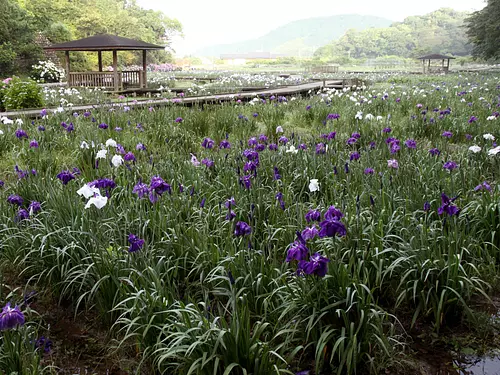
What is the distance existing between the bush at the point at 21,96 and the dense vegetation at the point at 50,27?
15.5 metres

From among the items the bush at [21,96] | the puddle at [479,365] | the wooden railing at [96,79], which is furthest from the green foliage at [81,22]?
the puddle at [479,365]

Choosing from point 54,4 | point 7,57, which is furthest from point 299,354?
point 54,4

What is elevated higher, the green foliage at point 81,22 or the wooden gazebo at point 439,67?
the green foliage at point 81,22

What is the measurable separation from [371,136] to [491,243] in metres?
3.09

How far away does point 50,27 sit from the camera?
28391 mm

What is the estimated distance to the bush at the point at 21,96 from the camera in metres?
10.5

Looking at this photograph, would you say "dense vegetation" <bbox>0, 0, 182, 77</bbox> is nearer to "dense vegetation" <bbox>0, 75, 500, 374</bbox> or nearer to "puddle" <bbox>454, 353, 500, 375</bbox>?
"dense vegetation" <bbox>0, 75, 500, 374</bbox>

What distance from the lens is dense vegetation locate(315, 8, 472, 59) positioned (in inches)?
3049

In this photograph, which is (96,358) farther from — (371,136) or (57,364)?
(371,136)

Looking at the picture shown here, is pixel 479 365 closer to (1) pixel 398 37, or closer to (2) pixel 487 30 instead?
(2) pixel 487 30

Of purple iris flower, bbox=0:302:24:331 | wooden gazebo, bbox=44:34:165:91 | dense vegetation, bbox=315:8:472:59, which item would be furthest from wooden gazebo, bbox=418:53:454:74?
dense vegetation, bbox=315:8:472:59

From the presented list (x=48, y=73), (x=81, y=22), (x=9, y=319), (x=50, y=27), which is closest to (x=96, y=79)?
(x=48, y=73)

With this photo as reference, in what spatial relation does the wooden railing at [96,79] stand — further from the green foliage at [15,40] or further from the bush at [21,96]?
the bush at [21,96]

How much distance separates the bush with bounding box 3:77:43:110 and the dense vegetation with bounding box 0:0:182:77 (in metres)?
15.5
